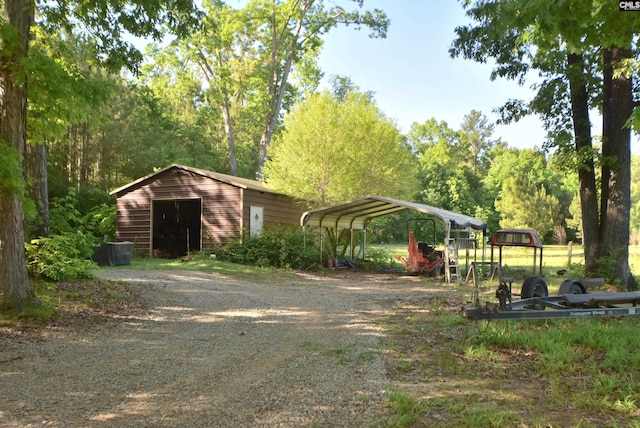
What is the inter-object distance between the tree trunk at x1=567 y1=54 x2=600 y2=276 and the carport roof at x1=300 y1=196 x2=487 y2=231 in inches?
140

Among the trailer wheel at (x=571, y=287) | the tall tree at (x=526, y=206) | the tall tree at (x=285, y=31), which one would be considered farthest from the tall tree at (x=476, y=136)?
the trailer wheel at (x=571, y=287)

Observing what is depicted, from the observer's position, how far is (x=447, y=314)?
27.5 ft

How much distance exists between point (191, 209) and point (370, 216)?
8.42 m

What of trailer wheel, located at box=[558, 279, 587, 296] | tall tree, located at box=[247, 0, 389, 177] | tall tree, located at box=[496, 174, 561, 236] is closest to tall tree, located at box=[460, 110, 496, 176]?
tall tree, located at box=[496, 174, 561, 236]

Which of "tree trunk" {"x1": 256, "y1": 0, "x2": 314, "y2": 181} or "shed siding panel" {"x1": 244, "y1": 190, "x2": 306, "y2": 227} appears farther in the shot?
"tree trunk" {"x1": 256, "y1": 0, "x2": 314, "y2": 181}

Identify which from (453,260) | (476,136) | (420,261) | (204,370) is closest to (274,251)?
(420,261)

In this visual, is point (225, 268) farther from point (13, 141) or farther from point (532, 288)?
point (532, 288)

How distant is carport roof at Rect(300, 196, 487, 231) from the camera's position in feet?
48.3

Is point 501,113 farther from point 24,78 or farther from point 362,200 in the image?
point 24,78

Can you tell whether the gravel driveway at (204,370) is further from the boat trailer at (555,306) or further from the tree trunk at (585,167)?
the tree trunk at (585,167)

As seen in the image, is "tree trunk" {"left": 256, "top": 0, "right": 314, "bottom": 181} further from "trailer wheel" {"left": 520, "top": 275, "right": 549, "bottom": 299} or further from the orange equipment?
"trailer wheel" {"left": 520, "top": 275, "right": 549, "bottom": 299}

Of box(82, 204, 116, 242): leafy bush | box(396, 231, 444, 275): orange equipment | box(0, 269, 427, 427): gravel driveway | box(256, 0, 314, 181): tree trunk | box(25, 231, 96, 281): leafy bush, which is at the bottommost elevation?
box(0, 269, 427, 427): gravel driveway

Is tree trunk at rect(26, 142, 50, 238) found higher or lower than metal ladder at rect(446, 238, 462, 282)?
higher

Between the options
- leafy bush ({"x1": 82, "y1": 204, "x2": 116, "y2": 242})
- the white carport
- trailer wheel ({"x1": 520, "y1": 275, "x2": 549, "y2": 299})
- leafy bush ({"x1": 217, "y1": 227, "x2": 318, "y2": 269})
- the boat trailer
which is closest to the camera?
the boat trailer
